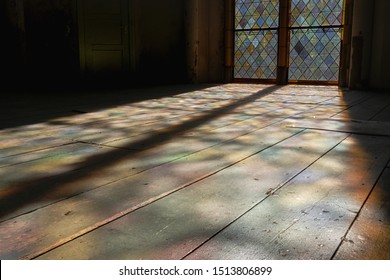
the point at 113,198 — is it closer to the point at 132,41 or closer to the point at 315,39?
the point at 132,41

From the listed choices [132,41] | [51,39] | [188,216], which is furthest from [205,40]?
[188,216]

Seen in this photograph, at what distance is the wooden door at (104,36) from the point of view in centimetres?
618

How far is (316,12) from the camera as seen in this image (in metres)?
6.60

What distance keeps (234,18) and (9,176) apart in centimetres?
637

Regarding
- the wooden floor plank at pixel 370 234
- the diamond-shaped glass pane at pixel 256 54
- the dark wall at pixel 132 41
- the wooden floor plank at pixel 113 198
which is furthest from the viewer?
the diamond-shaped glass pane at pixel 256 54

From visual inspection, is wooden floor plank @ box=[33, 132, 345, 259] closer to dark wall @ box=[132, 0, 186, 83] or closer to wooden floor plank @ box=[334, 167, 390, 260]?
wooden floor plank @ box=[334, 167, 390, 260]

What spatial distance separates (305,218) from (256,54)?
634 centimetres

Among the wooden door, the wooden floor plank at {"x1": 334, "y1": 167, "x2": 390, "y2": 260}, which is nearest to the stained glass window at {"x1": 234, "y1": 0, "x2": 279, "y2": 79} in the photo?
the wooden door

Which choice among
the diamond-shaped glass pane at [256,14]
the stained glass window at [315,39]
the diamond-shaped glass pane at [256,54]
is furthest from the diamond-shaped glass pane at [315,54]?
the diamond-shaped glass pane at [256,14]

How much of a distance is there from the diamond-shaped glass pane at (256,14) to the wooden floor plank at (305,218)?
562 centimetres

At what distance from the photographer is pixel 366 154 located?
1946 mm

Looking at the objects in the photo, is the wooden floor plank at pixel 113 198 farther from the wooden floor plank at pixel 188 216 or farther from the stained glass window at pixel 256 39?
the stained glass window at pixel 256 39
